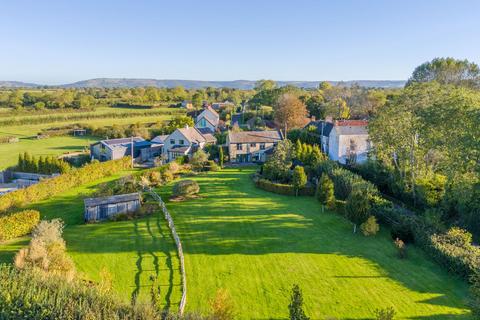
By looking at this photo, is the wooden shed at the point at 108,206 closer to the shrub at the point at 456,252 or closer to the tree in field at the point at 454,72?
the shrub at the point at 456,252

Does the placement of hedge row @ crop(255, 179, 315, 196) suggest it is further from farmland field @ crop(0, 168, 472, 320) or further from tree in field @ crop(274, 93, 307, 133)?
tree in field @ crop(274, 93, 307, 133)

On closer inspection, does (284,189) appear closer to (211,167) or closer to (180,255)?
(211,167)

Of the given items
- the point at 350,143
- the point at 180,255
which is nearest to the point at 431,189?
the point at 350,143

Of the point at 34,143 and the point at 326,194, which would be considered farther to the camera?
the point at 34,143

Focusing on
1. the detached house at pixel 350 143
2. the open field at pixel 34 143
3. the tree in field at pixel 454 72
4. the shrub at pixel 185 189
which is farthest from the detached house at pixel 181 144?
the tree in field at pixel 454 72

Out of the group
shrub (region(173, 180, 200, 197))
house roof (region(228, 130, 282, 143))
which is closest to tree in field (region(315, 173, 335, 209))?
shrub (region(173, 180, 200, 197))

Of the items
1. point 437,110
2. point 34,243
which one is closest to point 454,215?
point 437,110
